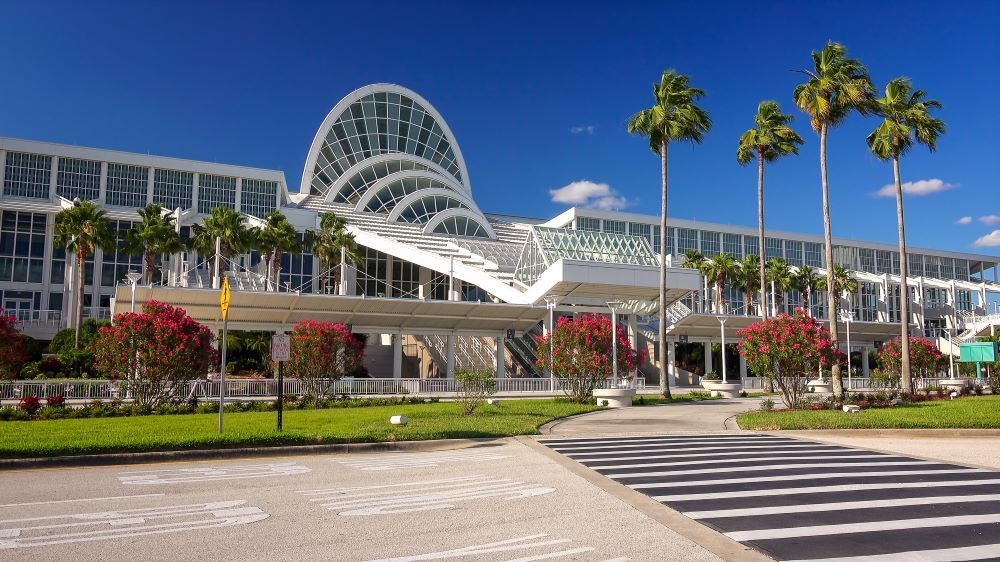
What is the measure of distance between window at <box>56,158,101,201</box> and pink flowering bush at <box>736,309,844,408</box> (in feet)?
176

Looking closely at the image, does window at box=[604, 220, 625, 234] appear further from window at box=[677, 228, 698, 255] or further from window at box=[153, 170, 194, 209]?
window at box=[153, 170, 194, 209]

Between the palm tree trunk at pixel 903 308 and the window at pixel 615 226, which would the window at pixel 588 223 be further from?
the palm tree trunk at pixel 903 308

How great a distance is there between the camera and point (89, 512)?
29.3ft

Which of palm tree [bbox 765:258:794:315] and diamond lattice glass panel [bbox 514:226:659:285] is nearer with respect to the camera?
diamond lattice glass panel [bbox 514:226:659:285]

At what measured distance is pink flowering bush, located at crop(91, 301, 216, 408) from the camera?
25.3 metres

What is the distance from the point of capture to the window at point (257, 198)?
65.0 metres

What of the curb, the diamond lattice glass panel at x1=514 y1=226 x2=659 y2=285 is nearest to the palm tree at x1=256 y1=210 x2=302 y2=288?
the diamond lattice glass panel at x1=514 y1=226 x2=659 y2=285

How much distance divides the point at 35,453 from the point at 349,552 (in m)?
9.37

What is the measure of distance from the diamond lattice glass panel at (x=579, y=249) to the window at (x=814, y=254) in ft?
180

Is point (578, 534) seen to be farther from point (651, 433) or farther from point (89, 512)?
point (651, 433)

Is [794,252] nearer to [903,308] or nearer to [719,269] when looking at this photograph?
[719,269]

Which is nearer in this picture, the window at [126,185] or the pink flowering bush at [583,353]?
the pink flowering bush at [583,353]

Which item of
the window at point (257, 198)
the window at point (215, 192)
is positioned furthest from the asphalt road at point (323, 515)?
the window at point (257, 198)

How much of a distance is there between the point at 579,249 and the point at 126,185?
1548 inches
